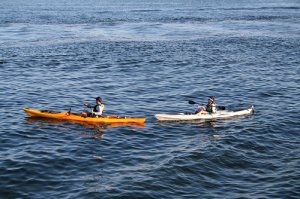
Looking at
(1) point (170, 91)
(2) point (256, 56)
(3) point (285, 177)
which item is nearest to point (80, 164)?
(3) point (285, 177)

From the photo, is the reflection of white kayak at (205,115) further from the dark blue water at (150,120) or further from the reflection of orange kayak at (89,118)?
the reflection of orange kayak at (89,118)

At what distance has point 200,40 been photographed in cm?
7269

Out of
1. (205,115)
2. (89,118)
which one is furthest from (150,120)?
(89,118)

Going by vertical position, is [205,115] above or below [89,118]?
below

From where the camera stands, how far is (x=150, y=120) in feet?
109

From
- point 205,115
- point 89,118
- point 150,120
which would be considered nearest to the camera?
point 89,118

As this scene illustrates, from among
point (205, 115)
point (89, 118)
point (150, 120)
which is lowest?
point (150, 120)

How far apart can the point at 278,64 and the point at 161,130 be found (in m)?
28.1

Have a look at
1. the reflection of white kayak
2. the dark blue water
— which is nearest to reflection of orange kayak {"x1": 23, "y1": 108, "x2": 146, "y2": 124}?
the dark blue water

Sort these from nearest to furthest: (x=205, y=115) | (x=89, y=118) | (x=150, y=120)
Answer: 1. (x=89, y=118)
2. (x=205, y=115)
3. (x=150, y=120)

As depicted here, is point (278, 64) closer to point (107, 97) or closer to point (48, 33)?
point (107, 97)

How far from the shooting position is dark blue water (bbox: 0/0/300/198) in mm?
22469

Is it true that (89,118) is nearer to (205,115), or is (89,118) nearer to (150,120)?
(150,120)

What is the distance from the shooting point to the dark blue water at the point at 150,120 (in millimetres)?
22469
